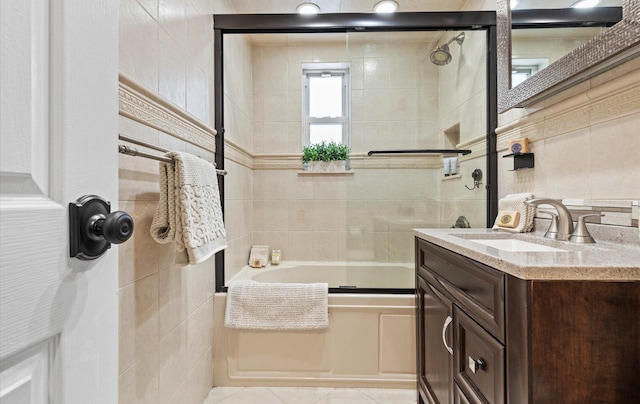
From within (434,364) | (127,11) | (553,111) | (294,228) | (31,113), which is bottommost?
(434,364)

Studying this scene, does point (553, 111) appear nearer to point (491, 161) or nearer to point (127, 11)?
point (491, 161)

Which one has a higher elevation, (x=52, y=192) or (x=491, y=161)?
(x=491, y=161)

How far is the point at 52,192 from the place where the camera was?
35 cm

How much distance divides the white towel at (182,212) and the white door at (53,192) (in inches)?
25.8

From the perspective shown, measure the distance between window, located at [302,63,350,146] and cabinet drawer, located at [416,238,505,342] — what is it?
1.79 meters

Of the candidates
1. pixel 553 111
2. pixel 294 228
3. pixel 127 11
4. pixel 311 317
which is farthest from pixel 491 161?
pixel 127 11

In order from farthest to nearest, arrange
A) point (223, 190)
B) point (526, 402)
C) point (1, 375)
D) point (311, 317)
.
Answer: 1. point (223, 190)
2. point (311, 317)
3. point (526, 402)
4. point (1, 375)

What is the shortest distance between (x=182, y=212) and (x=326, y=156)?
1749 mm

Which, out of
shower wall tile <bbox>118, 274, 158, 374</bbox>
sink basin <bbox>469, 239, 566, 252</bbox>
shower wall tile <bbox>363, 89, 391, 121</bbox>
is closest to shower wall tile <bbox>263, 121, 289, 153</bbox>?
shower wall tile <bbox>363, 89, 391, 121</bbox>

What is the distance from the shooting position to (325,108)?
2.84 m

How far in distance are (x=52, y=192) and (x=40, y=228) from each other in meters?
0.05

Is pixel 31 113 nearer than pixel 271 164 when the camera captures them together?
Yes

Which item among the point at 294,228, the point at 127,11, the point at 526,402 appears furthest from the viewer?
the point at 294,228

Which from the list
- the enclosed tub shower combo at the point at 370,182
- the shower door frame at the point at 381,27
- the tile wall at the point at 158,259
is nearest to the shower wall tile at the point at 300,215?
the enclosed tub shower combo at the point at 370,182
